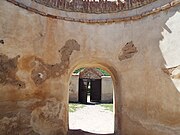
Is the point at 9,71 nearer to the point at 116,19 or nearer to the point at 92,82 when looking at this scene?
the point at 116,19

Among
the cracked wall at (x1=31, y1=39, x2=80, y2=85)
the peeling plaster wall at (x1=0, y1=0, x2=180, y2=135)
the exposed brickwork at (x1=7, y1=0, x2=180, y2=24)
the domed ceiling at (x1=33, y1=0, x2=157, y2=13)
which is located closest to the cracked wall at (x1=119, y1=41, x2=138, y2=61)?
the peeling plaster wall at (x1=0, y1=0, x2=180, y2=135)

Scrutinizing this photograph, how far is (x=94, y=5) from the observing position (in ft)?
15.8

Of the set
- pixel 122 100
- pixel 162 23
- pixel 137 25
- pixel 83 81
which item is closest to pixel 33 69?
pixel 122 100

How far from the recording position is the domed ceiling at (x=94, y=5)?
14.7 ft

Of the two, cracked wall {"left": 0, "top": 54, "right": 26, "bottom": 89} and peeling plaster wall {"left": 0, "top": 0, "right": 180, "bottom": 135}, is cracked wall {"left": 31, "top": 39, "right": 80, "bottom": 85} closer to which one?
peeling plaster wall {"left": 0, "top": 0, "right": 180, "bottom": 135}

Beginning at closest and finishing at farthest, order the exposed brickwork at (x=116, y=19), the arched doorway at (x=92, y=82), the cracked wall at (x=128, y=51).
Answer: the exposed brickwork at (x=116, y=19) < the cracked wall at (x=128, y=51) < the arched doorway at (x=92, y=82)

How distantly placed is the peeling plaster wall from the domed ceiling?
16.1 inches

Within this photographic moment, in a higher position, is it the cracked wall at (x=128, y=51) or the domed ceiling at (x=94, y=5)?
the domed ceiling at (x=94, y=5)

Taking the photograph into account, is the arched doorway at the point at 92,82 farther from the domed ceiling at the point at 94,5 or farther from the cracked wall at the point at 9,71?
the cracked wall at the point at 9,71

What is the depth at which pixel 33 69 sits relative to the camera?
394cm

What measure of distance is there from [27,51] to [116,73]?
2.30 metres

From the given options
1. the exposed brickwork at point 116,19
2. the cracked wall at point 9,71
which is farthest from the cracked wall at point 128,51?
the cracked wall at point 9,71

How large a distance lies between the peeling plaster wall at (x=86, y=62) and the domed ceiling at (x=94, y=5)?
0.41m

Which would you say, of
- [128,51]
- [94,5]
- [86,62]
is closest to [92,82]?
[86,62]
